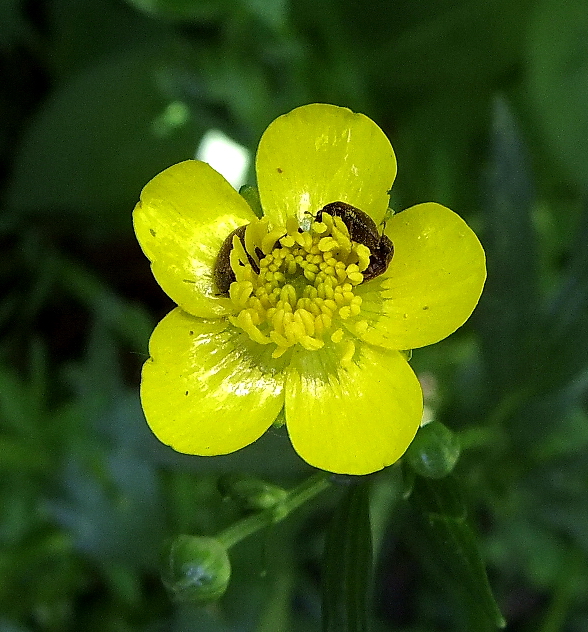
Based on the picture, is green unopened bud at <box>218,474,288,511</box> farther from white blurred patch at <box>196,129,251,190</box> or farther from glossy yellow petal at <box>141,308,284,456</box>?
white blurred patch at <box>196,129,251,190</box>

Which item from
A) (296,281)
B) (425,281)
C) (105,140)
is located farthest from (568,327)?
(105,140)

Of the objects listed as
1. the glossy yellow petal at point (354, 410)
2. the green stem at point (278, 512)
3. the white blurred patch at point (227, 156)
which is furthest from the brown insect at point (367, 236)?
the white blurred patch at point (227, 156)

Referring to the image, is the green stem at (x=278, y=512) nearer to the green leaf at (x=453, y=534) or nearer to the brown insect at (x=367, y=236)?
the green leaf at (x=453, y=534)

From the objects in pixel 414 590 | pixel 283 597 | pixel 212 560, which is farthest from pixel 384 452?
pixel 414 590

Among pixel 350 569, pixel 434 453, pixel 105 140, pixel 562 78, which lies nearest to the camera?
pixel 434 453

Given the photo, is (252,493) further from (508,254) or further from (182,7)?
(182,7)
